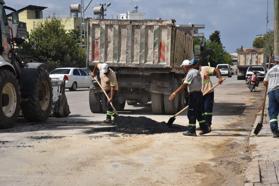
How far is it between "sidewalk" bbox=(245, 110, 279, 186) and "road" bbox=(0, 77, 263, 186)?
177 mm

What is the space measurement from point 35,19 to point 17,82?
202 ft

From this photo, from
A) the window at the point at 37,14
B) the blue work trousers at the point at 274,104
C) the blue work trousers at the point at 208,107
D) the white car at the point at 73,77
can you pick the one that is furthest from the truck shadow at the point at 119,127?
the window at the point at 37,14

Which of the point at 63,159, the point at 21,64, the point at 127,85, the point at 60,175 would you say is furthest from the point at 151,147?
the point at 127,85

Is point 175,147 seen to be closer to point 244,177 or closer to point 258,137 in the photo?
point 258,137

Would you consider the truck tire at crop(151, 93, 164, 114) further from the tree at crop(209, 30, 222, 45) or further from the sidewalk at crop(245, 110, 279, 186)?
the tree at crop(209, 30, 222, 45)

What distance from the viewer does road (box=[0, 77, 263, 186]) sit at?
8.00m

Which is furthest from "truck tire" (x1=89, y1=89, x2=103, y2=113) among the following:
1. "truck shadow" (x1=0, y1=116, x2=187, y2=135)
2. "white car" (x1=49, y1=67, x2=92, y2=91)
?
"white car" (x1=49, y1=67, x2=92, y2=91)

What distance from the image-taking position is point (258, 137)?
1151cm

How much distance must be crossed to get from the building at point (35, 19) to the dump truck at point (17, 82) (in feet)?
174

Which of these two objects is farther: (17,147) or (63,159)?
(17,147)

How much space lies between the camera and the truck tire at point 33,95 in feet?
46.5

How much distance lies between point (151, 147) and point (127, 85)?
701 cm

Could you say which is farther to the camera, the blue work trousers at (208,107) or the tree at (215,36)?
the tree at (215,36)

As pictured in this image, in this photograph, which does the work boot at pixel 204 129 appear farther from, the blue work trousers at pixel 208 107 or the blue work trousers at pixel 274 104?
the blue work trousers at pixel 274 104
